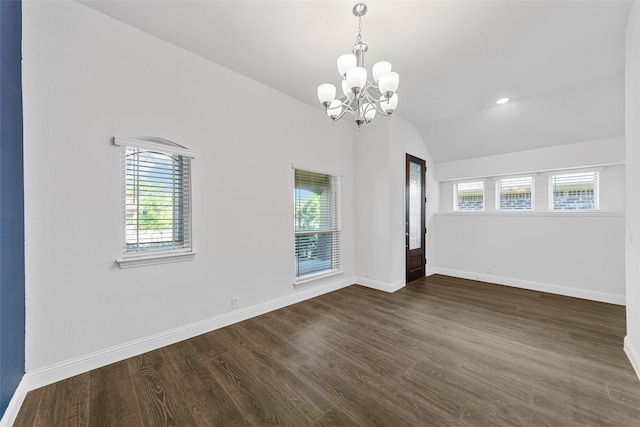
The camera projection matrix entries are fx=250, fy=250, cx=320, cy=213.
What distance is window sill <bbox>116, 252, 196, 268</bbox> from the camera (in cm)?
227

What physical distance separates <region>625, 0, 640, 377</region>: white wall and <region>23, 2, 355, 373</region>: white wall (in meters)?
3.48

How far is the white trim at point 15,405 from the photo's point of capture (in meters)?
1.54

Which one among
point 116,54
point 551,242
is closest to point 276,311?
point 116,54

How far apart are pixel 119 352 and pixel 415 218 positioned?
4.70 m

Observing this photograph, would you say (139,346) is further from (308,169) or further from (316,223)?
(308,169)

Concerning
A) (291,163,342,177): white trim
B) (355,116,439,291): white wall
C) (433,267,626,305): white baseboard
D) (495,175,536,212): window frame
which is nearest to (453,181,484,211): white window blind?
(495,175,536,212): window frame

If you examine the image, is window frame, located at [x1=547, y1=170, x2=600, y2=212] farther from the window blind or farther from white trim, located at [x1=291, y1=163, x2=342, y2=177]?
the window blind

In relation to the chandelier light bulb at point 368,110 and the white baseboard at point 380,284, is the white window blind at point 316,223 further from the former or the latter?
the chandelier light bulb at point 368,110

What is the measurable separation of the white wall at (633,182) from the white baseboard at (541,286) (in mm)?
1926

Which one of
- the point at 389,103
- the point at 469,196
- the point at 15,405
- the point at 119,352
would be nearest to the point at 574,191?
the point at 469,196

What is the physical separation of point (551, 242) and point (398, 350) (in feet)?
12.1

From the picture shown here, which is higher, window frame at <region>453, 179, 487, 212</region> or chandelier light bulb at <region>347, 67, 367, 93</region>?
chandelier light bulb at <region>347, 67, 367, 93</region>

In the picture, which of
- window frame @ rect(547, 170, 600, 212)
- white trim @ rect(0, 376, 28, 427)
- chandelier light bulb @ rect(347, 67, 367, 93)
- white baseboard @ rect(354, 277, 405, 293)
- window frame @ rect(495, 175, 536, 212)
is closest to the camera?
white trim @ rect(0, 376, 28, 427)

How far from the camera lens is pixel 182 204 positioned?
2.68 metres
